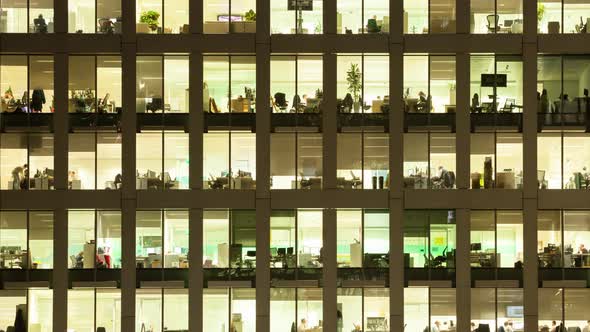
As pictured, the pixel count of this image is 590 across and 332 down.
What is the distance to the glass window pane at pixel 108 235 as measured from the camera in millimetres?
38969

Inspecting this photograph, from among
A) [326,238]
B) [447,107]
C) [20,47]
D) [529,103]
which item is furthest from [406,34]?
[20,47]

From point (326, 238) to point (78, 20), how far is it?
1406cm

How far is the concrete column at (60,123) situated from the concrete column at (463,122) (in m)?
16.5

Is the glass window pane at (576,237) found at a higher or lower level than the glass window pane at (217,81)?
lower

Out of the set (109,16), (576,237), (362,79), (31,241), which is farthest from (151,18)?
(576,237)

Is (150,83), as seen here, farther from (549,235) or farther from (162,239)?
(549,235)

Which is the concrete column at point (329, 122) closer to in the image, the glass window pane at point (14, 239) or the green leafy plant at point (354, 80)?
the green leafy plant at point (354, 80)

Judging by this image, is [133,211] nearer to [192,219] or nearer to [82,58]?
[192,219]

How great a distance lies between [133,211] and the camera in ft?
127

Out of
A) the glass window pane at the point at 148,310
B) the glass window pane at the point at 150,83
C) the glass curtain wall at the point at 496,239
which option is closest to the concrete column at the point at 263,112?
the glass window pane at the point at 150,83

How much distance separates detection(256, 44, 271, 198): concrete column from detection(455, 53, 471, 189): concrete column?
796 centimetres

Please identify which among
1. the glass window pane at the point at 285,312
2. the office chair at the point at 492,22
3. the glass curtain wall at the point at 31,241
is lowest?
the glass window pane at the point at 285,312

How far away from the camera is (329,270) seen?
38.7 m

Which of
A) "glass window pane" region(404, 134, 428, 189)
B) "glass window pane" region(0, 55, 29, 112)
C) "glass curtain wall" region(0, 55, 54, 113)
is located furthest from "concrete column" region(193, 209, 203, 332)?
"glass window pane" region(0, 55, 29, 112)
